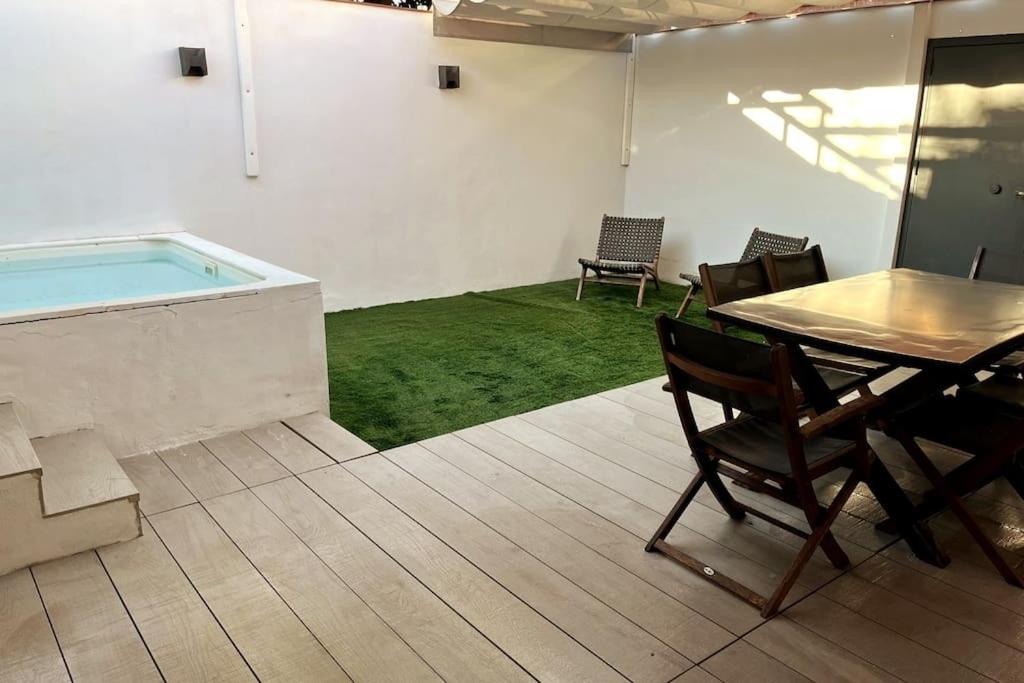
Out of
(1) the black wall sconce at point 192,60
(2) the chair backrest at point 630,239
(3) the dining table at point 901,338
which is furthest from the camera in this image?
(2) the chair backrest at point 630,239

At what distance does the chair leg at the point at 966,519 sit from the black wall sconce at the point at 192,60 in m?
4.85

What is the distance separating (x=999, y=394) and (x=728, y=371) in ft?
4.84

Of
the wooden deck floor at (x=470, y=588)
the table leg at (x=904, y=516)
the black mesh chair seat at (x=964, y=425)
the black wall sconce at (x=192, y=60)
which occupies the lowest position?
the wooden deck floor at (x=470, y=588)

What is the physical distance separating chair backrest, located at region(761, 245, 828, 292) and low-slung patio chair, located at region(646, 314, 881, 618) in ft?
3.90

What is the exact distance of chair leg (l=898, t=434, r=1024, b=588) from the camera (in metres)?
2.52

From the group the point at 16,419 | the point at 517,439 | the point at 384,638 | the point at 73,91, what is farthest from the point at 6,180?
the point at 384,638

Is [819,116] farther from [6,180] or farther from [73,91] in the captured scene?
[6,180]

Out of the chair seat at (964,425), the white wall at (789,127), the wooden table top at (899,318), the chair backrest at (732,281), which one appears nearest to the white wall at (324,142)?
the white wall at (789,127)

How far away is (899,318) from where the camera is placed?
282 cm

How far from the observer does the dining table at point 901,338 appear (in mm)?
2441

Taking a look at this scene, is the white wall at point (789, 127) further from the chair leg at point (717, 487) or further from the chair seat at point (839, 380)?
the chair leg at point (717, 487)

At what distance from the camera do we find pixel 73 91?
15.7 feet

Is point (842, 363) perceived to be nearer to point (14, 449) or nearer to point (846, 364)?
point (846, 364)

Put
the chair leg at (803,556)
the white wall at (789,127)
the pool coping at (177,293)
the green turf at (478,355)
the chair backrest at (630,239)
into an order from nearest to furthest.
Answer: the chair leg at (803,556), the pool coping at (177,293), the green turf at (478,355), the white wall at (789,127), the chair backrest at (630,239)
